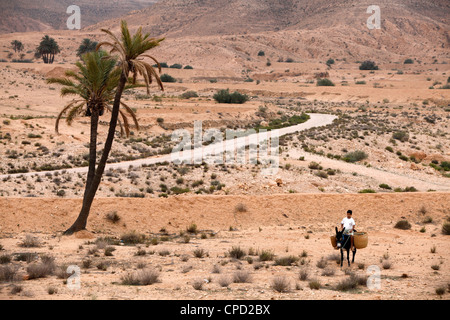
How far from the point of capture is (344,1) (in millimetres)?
164625

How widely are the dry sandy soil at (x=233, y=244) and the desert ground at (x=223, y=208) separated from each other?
0.20 ft

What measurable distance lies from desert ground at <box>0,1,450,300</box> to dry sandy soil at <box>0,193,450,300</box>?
62mm

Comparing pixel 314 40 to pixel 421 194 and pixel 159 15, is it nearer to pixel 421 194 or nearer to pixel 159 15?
pixel 159 15

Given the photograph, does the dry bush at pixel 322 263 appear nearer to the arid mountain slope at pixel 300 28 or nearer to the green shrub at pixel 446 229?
the green shrub at pixel 446 229

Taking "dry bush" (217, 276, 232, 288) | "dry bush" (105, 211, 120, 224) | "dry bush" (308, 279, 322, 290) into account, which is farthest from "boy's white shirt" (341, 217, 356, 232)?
"dry bush" (105, 211, 120, 224)

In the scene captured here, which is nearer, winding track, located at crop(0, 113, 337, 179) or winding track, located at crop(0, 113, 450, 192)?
winding track, located at crop(0, 113, 337, 179)

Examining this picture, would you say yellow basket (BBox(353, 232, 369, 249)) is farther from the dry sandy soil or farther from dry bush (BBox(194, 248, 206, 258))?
dry bush (BBox(194, 248, 206, 258))

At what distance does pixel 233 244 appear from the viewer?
59.8 feet

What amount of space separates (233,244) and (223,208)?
4.51 meters

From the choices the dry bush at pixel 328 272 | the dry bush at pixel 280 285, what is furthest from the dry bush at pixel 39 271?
the dry bush at pixel 328 272

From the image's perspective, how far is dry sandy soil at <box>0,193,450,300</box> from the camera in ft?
38.3

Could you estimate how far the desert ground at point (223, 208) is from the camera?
1231 cm
